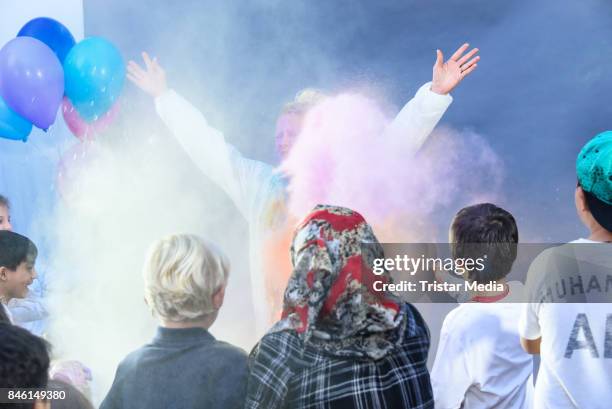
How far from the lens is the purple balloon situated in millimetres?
2717

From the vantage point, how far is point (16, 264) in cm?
284

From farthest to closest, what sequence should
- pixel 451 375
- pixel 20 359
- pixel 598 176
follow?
pixel 451 375, pixel 598 176, pixel 20 359

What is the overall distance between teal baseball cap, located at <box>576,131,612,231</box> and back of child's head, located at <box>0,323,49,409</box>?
1.82 meters

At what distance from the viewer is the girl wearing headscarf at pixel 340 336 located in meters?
2.25

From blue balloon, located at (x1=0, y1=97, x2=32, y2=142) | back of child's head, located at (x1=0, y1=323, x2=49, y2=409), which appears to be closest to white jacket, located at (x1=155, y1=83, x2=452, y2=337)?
blue balloon, located at (x1=0, y1=97, x2=32, y2=142)

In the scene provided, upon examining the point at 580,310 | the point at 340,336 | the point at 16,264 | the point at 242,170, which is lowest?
the point at 340,336

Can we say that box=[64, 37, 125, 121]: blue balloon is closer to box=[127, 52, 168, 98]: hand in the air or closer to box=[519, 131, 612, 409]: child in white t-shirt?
box=[127, 52, 168, 98]: hand in the air

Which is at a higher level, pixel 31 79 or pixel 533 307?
pixel 31 79

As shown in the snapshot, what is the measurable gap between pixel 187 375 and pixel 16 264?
2.90 feet

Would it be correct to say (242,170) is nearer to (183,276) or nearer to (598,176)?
(183,276)

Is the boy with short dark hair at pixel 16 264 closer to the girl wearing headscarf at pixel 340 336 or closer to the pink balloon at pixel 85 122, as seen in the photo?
the pink balloon at pixel 85 122

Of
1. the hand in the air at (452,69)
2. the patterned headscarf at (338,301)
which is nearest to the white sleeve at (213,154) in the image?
the patterned headscarf at (338,301)

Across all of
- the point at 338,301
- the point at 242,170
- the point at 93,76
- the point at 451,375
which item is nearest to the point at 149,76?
the point at 93,76

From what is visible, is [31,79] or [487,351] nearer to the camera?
[487,351]
